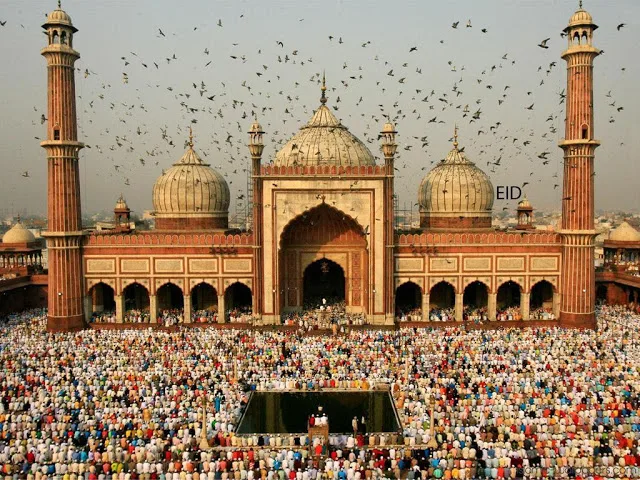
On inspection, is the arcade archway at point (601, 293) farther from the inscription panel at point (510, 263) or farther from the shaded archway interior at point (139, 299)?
the shaded archway interior at point (139, 299)

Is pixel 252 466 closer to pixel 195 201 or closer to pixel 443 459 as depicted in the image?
pixel 443 459

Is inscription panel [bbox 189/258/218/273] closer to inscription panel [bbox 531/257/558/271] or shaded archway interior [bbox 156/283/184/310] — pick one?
shaded archway interior [bbox 156/283/184/310]

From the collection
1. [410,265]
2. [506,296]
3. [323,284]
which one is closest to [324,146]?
[323,284]

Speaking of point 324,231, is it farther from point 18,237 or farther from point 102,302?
point 18,237

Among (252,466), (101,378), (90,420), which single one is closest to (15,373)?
(101,378)

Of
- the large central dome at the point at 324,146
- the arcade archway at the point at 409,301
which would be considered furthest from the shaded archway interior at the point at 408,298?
the large central dome at the point at 324,146
